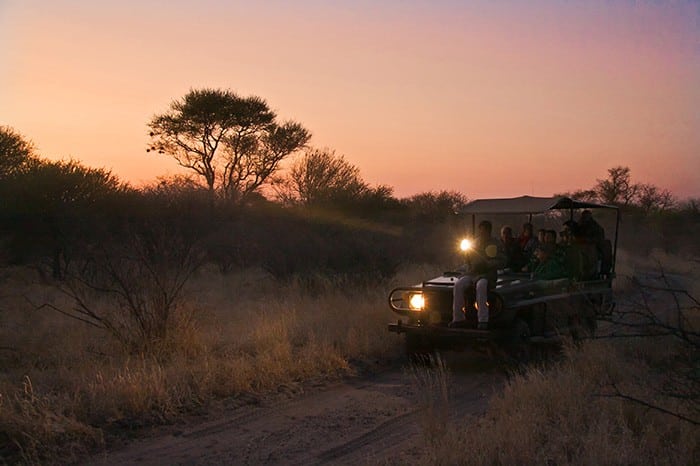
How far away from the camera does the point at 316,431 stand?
247 inches

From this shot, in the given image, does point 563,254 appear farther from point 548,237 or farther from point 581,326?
point 581,326

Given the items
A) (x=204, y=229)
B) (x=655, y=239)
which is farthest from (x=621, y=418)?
(x=655, y=239)

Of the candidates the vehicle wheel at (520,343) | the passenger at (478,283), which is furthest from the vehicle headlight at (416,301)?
the vehicle wheel at (520,343)

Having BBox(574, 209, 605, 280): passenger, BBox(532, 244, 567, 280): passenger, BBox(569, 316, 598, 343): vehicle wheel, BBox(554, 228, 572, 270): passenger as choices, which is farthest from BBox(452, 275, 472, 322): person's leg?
BBox(574, 209, 605, 280): passenger

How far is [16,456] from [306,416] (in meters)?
2.53

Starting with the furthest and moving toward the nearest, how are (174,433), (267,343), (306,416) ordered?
(267,343) < (306,416) < (174,433)

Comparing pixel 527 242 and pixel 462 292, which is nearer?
pixel 462 292

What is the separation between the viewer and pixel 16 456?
546 cm

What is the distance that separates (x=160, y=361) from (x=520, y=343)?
4413 mm

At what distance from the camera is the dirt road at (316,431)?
554 centimetres

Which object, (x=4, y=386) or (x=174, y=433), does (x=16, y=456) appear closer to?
(x=174, y=433)

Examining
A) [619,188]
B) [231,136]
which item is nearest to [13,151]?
[231,136]

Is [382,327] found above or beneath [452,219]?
beneath

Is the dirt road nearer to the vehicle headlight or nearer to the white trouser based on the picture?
the white trouser
